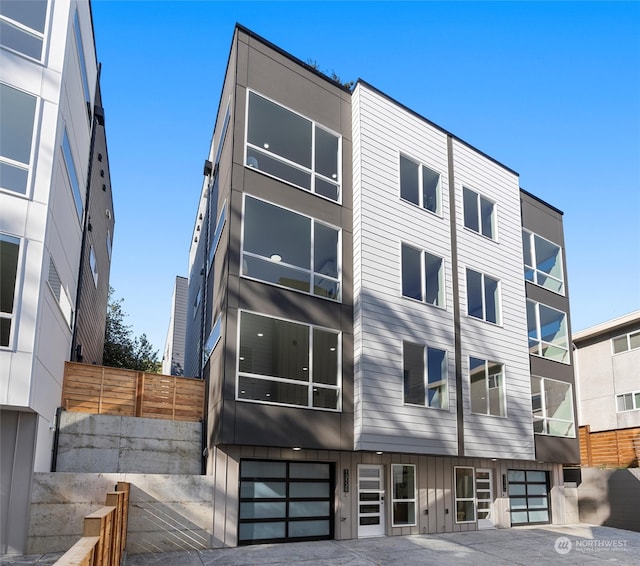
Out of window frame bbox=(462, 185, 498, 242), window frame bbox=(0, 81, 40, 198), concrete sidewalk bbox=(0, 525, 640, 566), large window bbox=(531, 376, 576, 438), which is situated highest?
window frame bbox=(462, 185, 498, 242)

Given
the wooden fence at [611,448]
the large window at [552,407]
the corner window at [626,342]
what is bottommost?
the wooden fence at [611,448]

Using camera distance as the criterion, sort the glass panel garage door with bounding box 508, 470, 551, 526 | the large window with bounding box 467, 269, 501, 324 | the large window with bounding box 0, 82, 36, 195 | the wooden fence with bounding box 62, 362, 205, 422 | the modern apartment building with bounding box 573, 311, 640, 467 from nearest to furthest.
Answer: the large window with bounding box 0, 82, 36, 195, the wooden fence with bounding box 62, 362, 205, 422, the large window with bounding box 467, 269, 501, 324, the glass panel garage door with bounding box 508, 470, 551, 526, the modern apartment building with bounding box 573, 311, 640, 467

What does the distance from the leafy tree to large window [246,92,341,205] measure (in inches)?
704

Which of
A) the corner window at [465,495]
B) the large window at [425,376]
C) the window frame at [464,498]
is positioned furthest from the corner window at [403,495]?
the large window at [425,376]

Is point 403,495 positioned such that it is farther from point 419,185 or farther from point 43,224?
point 43,224

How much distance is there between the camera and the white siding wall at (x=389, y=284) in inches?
468

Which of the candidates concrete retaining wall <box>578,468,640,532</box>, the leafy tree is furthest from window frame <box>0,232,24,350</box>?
the leafy tree

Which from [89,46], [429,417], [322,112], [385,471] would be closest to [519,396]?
[429,417]

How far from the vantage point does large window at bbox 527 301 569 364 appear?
16.6 m

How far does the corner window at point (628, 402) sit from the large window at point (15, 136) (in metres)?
21.9

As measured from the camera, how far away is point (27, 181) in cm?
866

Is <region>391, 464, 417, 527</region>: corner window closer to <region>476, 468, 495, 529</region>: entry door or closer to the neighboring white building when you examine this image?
<region>476, 468, 495, 529</region>: entry door

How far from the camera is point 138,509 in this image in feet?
31.1

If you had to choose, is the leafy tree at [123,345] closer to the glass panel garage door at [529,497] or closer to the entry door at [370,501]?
the entry door at [370,501]
